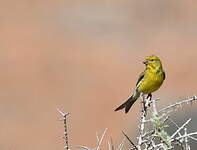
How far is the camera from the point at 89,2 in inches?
947

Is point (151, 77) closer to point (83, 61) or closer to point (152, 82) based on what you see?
point (152, 82)

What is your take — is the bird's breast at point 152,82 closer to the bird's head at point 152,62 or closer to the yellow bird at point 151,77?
the yellow bird at point 151,77

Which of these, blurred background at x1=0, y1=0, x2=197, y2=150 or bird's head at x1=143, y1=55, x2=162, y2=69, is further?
blurred background at x1=0, y1=0, x2=197, y2=150

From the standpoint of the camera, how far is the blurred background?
52.4 ft

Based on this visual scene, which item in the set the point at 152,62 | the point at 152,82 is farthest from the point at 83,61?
the point at 152,62

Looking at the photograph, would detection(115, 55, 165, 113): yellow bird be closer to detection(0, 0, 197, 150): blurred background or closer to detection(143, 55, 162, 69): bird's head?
detection(143, 55, 162, 69): bird's head

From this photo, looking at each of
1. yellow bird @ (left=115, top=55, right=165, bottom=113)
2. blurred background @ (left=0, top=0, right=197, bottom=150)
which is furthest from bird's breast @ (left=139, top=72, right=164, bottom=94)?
blurred background @ (left=0, top=0, right=197, bottom=150)

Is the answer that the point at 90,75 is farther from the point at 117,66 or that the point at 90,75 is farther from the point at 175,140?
the point at 175,140

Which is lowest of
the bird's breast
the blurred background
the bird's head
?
the bird's breast

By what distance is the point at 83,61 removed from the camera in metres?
19.7

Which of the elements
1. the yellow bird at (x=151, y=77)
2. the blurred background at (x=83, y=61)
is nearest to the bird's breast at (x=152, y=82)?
the yellow bird at (x=151, y=77)

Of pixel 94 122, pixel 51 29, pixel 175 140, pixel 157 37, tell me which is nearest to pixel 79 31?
pixel 51 29

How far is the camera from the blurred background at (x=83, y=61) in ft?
52.4

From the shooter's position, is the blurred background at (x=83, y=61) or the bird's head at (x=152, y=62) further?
the blurred background at (x=83, y=61)
